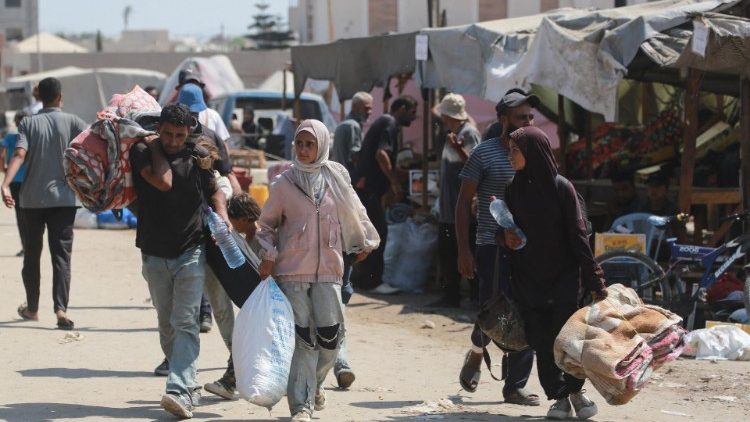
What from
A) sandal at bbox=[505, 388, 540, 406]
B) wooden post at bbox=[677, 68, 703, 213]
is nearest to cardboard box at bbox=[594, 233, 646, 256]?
wooden post at bbox=[677, 68, 703, 213]

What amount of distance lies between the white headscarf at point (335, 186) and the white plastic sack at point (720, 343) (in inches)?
133

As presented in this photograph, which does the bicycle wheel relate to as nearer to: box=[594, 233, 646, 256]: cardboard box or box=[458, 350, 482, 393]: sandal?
box=[594, 233, 646, 256]: cardboard box

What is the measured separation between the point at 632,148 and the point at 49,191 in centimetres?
709

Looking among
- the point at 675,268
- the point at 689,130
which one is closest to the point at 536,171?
the point at 675,268

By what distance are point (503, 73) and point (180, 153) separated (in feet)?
17.7

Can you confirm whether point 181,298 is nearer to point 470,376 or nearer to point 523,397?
point 470,376

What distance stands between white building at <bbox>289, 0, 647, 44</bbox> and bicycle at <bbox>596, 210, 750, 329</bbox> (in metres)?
31.5

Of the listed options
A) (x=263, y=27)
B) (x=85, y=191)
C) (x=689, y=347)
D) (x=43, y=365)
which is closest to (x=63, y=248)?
(x=43, y=365)

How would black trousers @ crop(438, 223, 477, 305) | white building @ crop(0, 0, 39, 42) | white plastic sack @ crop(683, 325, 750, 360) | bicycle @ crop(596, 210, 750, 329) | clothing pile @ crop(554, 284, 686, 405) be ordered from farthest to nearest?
white building @ crop(0, 0, 39, 42) → black trousers @ crop(438, 223, 477, 305) → bicycle @ crop(596, 210, 750, 329) → white plastic sack @ crop(683, 325, 750, 360) → clothing pile @ crop(554, 284, 686, 405)

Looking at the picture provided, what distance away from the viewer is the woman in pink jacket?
670 centimetres

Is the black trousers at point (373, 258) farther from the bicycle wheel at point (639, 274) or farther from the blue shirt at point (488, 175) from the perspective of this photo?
the blue shirt at point (488, 175)

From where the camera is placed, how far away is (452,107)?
36.5 feet

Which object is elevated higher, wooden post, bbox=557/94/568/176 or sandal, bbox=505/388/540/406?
wooden post, bbox=557/94/568/176

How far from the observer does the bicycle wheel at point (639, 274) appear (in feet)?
33.8
